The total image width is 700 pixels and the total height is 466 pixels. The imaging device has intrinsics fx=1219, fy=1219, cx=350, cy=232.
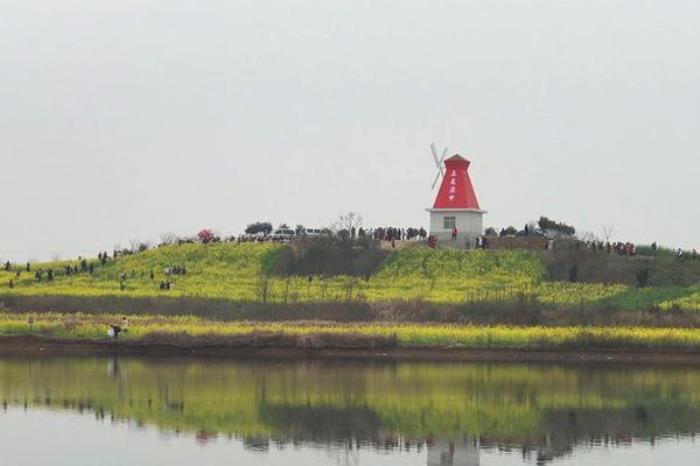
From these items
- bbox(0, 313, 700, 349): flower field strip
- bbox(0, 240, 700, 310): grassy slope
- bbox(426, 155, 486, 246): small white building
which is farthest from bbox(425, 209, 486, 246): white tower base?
bbox(0, 313, 700, 349): flower field strip

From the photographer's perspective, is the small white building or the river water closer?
the river water

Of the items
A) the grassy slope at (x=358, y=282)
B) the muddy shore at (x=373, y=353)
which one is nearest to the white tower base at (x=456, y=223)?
the grassy slope at (x=358, y=282)

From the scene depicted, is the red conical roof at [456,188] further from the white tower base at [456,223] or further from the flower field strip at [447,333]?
the flower field strip at [447,333]

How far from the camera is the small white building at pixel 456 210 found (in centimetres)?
7244

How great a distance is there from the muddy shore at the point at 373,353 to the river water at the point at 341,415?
9.44ft

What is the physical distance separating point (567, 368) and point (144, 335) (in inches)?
603

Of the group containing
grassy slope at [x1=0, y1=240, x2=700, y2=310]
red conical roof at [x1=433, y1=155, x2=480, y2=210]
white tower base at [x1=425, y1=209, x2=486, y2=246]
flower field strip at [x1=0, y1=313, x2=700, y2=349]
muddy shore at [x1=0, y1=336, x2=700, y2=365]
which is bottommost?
muddy shore at [x1=0, y1=336, x2=700, y2=365]

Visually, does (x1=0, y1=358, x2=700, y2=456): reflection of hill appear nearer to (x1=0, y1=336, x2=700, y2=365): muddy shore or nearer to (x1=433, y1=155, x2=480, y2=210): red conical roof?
(x1=0, y1=336, x2=700, y2=365): muddy shore

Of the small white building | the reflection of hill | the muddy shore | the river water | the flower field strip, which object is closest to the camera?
the river water

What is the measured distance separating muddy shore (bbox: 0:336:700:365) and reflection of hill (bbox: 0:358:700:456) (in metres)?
2.17

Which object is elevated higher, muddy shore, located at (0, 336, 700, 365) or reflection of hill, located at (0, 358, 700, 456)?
muddy shore, located at (0, 336, 700, 365)

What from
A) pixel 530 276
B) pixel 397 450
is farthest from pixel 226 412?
pixel 530 276

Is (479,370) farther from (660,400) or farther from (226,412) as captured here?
(226,412)

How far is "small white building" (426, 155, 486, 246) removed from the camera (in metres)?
72.4
